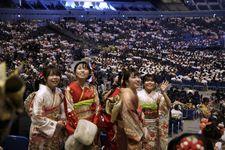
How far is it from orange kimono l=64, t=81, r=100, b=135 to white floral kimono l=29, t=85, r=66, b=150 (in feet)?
0.34

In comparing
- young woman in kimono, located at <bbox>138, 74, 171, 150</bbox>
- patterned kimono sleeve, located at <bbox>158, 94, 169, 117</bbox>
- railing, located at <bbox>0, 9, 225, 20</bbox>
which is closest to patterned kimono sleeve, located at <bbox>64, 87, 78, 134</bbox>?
young woman in kimono, located at <bbox>138, 74, 171, 150</bbox>

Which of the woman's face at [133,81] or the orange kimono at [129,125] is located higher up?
the woman's face at [133,81]

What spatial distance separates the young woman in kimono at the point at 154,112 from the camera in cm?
432

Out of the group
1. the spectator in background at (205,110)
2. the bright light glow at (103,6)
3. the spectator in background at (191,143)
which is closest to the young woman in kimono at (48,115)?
the spectator in background at (191,143)

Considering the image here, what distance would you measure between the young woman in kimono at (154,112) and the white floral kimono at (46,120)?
93 cm

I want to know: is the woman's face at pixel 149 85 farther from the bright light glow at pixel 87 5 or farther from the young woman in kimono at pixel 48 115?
the bright light glow at pixel 87 5

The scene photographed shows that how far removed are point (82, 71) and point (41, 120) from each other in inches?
19.4

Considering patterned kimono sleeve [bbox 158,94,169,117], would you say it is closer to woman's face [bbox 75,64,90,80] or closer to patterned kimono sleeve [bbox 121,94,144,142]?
patterned kimono sleeve [bbox 121,94,144,142]

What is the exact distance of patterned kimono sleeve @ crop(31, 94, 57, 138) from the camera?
3.49 m

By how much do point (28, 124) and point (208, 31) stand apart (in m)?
37.5

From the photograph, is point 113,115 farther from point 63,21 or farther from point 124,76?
point 63,21

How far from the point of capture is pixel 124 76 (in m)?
3.97

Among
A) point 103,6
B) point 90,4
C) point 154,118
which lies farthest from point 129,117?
point 103,6

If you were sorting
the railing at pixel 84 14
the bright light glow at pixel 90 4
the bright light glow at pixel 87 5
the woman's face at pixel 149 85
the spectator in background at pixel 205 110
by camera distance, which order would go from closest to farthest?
the woman's face at pixel 149 85 → the spectator in background at pixel 205 110 → the railing at pixel 84 14 → the bright light glow at pixel 90 4 → the bright light glow at pixel 87 5
